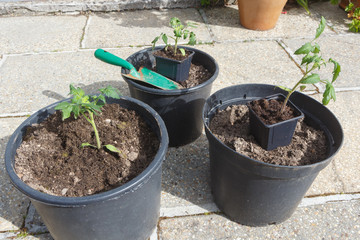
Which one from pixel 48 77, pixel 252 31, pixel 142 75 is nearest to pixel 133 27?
pixel 48 77

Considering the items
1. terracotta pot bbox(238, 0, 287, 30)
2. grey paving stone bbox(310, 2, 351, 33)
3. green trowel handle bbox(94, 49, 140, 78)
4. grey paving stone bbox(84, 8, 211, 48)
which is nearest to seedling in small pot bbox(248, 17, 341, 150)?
green trowel handle bbox(94, 49, 140, 78)

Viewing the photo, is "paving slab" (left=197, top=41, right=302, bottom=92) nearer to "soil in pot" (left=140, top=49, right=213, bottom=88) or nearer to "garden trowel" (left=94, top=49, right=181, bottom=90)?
"soil in pot" (left=140, top=49, right=213, bottom=88)

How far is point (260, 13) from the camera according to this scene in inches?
146

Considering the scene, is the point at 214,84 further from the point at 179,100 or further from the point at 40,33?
the point at 40,33

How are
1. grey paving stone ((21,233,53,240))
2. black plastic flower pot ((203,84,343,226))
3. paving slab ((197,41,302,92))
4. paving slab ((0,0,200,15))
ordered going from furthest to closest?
paving slab ((0,0,200,15)) < paving slab ((197,41,302,92)) < grey paving stone ((21,233,53,240)) < black plastic flower pot ((203,84,343,226))

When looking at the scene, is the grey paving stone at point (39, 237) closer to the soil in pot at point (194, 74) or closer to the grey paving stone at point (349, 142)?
the soil in pot at point (194, 74)

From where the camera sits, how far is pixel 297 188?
1.53 m

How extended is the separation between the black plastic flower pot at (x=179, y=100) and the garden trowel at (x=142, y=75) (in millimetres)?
63

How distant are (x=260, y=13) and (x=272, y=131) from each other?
2.71 metres

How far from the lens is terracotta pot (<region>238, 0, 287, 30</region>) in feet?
12.0

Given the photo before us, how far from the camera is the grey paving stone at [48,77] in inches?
108

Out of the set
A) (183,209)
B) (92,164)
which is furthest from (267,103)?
(92,164)

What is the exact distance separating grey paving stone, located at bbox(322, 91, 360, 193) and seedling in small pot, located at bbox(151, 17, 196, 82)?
1.33 meters

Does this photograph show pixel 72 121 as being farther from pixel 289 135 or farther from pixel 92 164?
pixel 289 135
